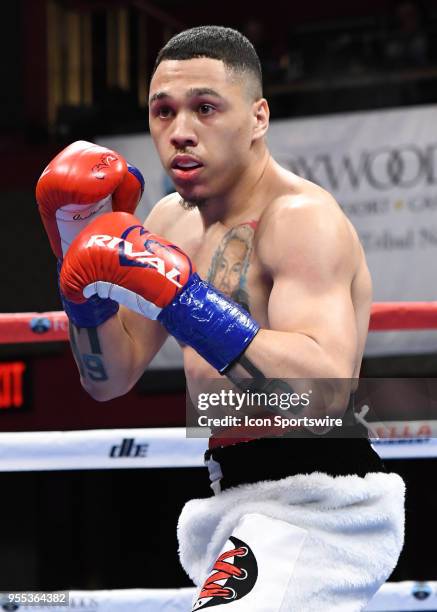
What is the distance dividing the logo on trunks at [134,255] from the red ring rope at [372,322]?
782mm

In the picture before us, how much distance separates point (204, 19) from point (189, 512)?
7.25 m

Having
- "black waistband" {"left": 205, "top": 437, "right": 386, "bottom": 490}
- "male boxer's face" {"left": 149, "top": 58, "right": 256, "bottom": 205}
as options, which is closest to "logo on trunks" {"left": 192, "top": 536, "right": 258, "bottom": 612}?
"black waistband" {"left": 205, "top": 437, "right": 386, "bottom": 490}

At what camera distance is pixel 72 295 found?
2010mm

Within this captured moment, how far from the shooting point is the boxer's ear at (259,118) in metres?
2.14

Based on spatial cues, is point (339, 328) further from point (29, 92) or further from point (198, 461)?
point (29, 92)

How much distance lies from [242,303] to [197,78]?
46 centimetres

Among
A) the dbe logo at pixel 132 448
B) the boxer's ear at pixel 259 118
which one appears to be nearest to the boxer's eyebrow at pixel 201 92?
Result: the boxer's ear at pixel 259 118

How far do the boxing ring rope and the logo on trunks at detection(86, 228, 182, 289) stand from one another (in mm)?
782

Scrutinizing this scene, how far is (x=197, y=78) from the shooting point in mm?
2049

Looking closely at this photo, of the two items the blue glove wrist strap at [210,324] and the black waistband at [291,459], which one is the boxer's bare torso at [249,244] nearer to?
the blue glove wrist strap at [210,324]

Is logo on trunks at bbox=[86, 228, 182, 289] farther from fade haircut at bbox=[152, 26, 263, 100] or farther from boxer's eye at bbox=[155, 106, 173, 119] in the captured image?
fade haircut at bbox=[152, 26, 263, 100]

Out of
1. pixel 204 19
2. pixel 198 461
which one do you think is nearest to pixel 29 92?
pixel 204 19

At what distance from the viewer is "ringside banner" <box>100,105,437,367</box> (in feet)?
17.4

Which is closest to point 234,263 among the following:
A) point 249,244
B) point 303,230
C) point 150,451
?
point 249,244
